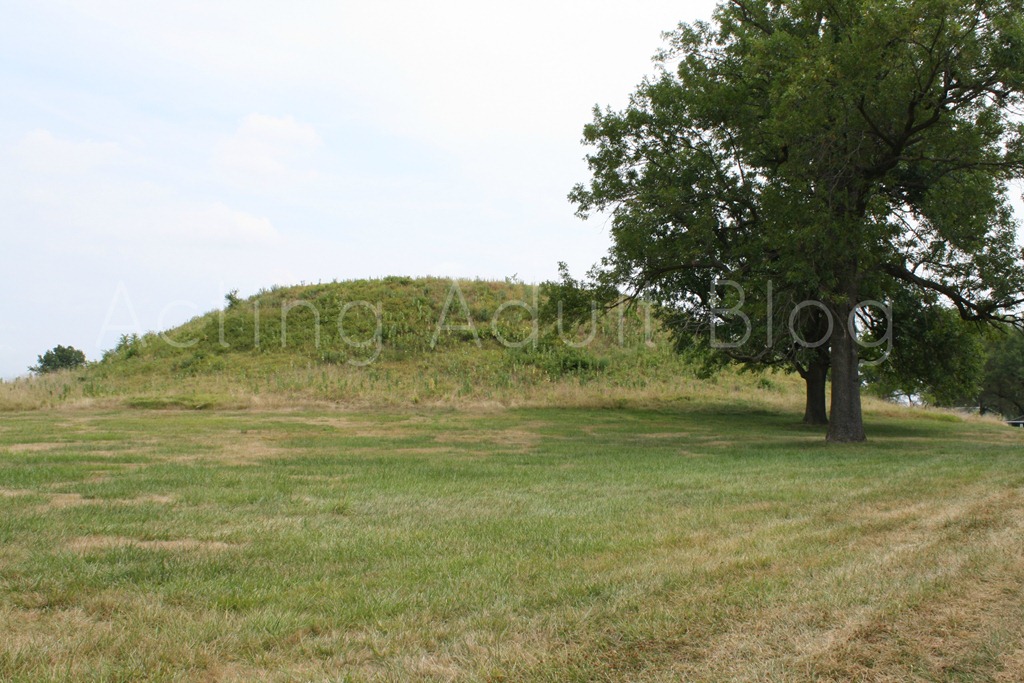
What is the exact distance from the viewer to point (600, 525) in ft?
27.0

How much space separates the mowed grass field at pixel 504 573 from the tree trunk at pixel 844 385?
7112mm

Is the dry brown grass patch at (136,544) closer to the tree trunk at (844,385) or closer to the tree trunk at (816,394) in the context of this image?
the tree trunk at (844,385)

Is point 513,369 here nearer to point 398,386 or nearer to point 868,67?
point 398,386

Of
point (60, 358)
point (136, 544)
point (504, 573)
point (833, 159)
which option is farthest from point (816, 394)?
point (60, 358)

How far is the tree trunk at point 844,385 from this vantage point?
20516 mm

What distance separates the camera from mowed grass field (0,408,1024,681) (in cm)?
439

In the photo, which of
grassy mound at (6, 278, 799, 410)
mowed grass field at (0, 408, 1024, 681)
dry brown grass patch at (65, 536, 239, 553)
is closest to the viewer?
mowed grass field at (0, 408, 1024, 681)

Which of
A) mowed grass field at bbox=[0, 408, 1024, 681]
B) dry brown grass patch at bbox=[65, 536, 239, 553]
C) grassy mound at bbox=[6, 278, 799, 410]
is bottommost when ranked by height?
mowed grass field at bbox=[0, 408, 1024, 681]

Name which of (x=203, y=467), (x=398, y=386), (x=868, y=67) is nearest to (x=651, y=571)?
(x=203, y=467)

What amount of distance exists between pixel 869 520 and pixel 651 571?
3.30 m

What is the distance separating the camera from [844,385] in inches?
827

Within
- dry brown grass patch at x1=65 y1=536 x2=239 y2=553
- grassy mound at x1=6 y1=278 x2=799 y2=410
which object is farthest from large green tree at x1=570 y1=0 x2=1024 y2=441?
dry brown grass patch at x1=65 y1=536 x2=239 y2=553

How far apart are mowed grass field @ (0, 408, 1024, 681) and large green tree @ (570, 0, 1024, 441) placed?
686cm

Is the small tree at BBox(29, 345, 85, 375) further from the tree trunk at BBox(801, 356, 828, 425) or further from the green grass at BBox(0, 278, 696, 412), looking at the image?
the tree trunk at BBox(801, 356, 828, 425)
